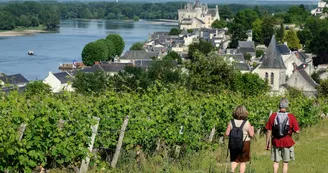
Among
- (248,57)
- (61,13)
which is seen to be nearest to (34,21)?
(61,13)

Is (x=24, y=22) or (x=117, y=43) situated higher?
(x=24, y=22)

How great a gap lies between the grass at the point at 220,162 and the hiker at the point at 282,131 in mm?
486

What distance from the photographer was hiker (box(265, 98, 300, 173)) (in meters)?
6.90

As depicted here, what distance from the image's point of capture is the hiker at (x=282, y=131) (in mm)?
6902

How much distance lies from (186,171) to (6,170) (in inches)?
102

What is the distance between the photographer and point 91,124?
7.20m

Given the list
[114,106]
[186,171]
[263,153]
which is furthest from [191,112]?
[186,171]

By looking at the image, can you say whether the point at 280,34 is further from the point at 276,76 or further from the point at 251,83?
the point at 251,83

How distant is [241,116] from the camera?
6.51m

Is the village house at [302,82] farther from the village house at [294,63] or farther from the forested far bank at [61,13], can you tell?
the forested far bank at [61,13]

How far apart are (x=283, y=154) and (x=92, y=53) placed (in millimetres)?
55412

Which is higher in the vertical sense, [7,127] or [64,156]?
[7,127]

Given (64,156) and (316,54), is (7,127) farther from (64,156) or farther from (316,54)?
(316,54)

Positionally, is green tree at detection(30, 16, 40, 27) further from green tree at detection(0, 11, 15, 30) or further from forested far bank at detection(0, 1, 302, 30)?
green tree at detection(0, 11, 15, 30)
